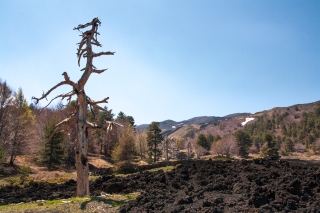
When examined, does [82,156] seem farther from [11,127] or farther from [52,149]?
[52,149]

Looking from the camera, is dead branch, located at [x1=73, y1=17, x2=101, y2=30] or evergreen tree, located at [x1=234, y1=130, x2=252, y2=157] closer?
dead branch, located at [x1=73, y1=17, x2=101, y2=30]

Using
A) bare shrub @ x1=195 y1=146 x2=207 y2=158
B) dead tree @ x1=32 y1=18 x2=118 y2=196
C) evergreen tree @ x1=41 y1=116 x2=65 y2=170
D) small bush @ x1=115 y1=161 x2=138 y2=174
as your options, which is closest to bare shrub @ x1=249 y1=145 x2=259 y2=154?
bare shrub @ x1=195 y1=146 x2=207 y2=158

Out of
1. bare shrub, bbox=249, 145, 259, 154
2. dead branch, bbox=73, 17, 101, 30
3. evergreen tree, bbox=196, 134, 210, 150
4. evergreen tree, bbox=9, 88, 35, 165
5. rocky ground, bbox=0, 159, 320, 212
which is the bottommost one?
bare shrub, bbox=249, 145, 259, 154

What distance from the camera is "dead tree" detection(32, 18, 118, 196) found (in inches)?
456

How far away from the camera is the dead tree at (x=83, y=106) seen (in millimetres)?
11578

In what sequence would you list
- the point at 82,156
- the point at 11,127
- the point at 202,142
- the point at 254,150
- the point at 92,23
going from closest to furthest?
the point at 82,156 < the point at 92,23 < the point at 11,127 < the point at 202,142 < the point at 254,150

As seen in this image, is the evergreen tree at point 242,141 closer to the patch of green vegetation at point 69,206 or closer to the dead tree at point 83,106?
the dead tree at point 83,106

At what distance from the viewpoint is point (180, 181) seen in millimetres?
14992

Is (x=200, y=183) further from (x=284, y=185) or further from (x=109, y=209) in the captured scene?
(x=109, y=209)

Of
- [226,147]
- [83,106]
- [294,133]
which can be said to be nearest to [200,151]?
[226,147]

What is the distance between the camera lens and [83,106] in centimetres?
1230

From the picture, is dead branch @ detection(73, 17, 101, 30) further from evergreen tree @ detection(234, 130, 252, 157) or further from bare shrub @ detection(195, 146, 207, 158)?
evergreen tree @ detection(234, 130, 252, 157)

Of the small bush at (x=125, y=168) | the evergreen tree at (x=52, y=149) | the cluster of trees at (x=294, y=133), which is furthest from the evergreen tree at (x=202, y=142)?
the small bush at (x=125, y=168)

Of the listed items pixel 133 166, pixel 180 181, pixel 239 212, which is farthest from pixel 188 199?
pixel 133 166
